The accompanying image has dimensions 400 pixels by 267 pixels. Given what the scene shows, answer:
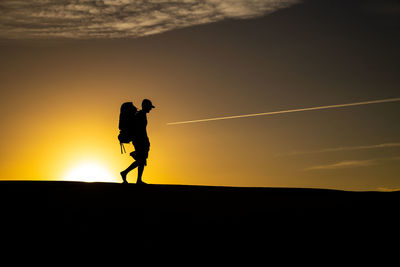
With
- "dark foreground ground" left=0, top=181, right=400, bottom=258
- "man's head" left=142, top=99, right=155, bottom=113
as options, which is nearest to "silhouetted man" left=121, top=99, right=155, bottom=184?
"man's head" left=142, top=99, right=155, bottom=113

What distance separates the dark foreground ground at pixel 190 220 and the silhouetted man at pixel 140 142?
4.05 ft

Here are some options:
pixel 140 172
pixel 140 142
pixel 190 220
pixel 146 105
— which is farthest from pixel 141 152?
pixel 190 220

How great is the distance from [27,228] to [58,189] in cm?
325

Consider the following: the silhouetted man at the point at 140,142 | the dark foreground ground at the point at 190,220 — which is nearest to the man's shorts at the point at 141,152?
the silhouetted man at the point at 140,142

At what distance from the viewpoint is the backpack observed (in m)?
14.6

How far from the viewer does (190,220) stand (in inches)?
412

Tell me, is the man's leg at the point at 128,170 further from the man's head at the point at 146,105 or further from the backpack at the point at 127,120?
the man's head at the point at 146,105

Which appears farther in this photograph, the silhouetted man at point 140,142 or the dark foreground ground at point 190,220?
the silhouetted man at point 140,142

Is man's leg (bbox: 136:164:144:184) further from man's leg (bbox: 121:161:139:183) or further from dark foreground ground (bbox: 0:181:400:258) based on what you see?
dark foreground ground (bbox: 0:181:400:258)

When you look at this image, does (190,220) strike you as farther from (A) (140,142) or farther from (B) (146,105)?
(B) (146,105)

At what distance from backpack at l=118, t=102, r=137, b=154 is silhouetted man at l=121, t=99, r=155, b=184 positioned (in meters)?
0.10

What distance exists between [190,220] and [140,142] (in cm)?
471

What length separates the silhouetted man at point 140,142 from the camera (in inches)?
578

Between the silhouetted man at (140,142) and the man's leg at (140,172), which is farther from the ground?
the silhouetted man at (140,142)
